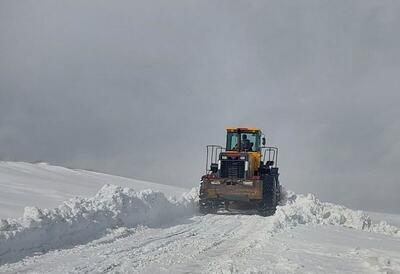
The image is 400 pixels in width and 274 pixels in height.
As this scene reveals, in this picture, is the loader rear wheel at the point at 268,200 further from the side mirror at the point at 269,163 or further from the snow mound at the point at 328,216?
the side mirror at the point at 269,163

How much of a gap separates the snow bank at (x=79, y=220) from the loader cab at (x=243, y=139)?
593 cm

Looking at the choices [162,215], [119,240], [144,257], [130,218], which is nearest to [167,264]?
[144,257]

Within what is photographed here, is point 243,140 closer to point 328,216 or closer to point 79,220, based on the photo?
point 328,216

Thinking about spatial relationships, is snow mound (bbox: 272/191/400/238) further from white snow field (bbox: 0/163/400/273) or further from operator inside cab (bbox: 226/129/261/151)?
operator inside cab (bbox: 226/129/261/151)

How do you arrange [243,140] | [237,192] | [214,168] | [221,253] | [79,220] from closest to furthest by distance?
[221,253]
[79,220]
[237,192]
[214,168]
[243,140]

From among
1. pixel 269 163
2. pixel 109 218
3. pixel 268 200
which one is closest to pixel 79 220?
pixel 109 218

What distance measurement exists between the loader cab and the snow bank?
5934mm

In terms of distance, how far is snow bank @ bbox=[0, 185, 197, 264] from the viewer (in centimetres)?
870

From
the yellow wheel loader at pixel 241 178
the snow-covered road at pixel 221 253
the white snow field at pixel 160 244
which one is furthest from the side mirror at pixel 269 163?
the snow-covered road at pixel 221 253

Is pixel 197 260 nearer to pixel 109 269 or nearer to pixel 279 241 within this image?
pixel 109 269

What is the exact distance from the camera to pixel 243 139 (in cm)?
2212

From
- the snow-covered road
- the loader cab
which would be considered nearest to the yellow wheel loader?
the loader cab

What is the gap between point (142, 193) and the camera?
52.3 ft

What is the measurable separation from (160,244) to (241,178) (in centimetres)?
1019
